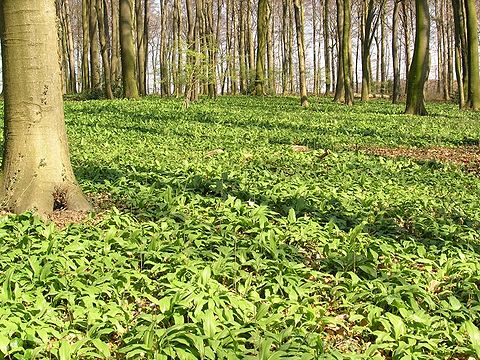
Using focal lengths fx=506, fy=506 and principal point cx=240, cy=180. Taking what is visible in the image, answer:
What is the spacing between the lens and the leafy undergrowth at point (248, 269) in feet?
9.58

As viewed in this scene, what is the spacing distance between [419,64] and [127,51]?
11.4 m

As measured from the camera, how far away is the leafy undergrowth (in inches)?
115

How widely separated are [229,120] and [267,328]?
12322 millimetres

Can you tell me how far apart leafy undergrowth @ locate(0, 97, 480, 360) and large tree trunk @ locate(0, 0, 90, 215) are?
0.48 m

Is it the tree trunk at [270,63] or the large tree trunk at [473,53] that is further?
the tree trunk at [270,63]

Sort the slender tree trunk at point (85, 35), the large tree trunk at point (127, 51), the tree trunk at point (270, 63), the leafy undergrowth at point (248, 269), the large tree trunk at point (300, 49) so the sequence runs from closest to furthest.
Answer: the leafy undergrowth at point (248, 269), the large tree trunk at point (300, 49), the large tree trunk at point (127, 51), the slender tree trunk at point (85, 35), the tree trunk at point (270, 63)

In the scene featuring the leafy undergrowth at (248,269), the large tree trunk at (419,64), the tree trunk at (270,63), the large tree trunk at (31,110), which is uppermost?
the tree trunk at (270,63)

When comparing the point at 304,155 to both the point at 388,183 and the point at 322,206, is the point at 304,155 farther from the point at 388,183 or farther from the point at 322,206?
the point at 322,206

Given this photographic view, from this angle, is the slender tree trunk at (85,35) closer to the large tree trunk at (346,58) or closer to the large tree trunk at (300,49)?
the large tree trunk at (300,49)

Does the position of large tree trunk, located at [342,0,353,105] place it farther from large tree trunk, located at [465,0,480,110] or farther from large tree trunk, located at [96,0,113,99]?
large tree trunk, located at [96,0,113,99]

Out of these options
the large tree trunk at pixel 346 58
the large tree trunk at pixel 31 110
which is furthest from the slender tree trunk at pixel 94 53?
the large tree trunk at pixel 31 110

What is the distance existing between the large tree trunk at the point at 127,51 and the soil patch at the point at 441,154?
12850mm

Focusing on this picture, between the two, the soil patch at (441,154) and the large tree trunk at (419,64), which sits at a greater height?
the large tree trunk at (419,64)

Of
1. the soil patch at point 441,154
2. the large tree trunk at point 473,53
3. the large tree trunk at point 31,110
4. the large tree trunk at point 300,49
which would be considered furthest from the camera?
the large tree trunk at point 473,53
